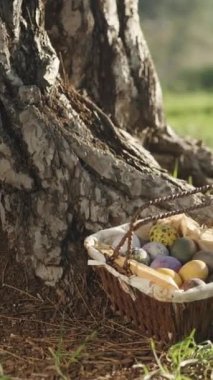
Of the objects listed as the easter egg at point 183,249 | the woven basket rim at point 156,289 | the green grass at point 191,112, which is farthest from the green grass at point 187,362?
the green grass at point 191,112

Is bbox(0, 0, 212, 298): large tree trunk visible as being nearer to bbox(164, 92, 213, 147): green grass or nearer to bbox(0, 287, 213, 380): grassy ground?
bbox(0, 287, 213, 380): grassy ground

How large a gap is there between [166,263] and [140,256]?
9cm

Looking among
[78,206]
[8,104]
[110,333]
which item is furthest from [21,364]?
[8,104]

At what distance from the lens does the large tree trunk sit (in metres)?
3.64

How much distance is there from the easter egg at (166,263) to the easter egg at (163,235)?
12 centimetres

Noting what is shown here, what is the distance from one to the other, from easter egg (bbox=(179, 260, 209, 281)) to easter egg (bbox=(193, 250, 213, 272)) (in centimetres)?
5

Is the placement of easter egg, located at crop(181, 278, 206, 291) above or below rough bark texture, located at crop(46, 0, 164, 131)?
below

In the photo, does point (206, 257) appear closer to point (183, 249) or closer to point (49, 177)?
point (183, 249)

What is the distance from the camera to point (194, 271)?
10.6 feet

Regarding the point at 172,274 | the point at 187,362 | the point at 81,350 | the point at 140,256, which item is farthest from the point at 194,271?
the point at 81,350

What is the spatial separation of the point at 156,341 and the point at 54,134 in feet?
2.89

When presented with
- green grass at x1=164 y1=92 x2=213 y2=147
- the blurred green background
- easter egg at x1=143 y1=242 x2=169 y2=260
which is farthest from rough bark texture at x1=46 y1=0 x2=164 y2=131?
the blurred green background

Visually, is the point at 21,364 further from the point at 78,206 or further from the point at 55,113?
the point at 55,113

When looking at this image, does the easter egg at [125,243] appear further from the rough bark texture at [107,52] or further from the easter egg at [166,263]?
the rough bark texture at [107,52]
